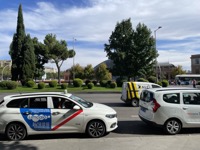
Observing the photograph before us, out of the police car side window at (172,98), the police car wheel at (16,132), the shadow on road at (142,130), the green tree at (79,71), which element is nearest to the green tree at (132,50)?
the green tree at (79,71)

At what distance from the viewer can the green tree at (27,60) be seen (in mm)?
43812

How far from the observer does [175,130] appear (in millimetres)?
8648

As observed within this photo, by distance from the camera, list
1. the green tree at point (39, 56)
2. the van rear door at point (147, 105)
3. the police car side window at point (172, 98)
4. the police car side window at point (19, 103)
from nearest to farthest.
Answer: the police car side window at point (19, 103), the police car side window at point (172, 98), the van rear door at point (147, 105), the green tree at point (39, 56)

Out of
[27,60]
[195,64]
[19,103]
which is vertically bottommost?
[19,103]

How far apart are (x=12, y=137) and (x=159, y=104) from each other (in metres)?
4.56

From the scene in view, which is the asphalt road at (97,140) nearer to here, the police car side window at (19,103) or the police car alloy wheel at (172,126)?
the police car alloy wheel at (172,126)

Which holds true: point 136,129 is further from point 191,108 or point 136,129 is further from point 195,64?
point 195,64

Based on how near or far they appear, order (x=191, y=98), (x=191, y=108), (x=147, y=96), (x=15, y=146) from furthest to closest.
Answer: (x=147, y=96)
(x=191, y=98)
(x=191, y=108)
(x=15, y=146)

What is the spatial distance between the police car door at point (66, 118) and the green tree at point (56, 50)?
47328mm

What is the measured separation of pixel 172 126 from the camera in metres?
8.65

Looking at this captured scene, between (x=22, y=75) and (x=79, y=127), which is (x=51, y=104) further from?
(x=22, y=75)

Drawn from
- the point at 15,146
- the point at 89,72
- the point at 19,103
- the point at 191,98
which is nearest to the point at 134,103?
the point at 191,98

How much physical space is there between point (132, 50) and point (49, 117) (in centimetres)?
3957

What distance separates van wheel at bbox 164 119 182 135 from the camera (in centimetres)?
860
